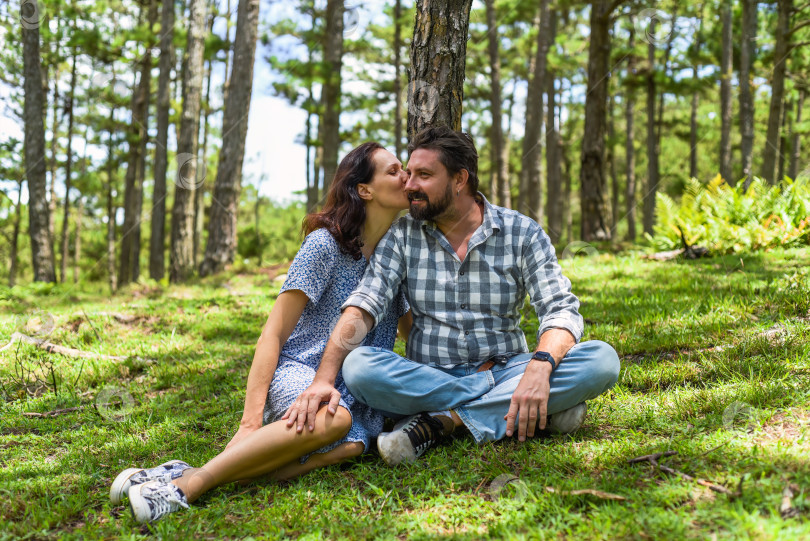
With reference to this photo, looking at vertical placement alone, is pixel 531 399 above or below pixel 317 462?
above

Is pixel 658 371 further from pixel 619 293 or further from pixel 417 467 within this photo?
pixel 619 293

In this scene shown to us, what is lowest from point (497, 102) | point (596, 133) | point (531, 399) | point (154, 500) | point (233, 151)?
point (154, 500)

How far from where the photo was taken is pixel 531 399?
2543 millimetres

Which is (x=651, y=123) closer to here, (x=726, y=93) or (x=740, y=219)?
(x=726, y=93)

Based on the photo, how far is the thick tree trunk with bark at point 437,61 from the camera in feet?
12.0

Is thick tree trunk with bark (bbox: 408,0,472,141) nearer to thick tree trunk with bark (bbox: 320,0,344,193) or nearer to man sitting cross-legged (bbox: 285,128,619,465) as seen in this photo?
man sitting cross-legged (bbox: 285,128,619,465)

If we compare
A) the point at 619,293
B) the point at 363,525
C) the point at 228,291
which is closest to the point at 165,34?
the point at 228,291

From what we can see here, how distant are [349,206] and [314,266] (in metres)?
0.38

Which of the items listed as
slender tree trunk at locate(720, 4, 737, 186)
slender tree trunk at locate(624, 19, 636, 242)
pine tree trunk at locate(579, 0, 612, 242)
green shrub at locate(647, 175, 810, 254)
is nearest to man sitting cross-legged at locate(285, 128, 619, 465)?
green shrub at locate(647, 175, 810, 254)

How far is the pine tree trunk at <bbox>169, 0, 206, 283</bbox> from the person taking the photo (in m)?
9.79

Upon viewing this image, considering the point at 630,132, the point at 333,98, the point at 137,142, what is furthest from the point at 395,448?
the point at 630,132

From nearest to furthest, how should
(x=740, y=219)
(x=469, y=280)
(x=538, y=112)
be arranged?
(x=469, y=280), (x=740, y=219), (x=538, y=112)

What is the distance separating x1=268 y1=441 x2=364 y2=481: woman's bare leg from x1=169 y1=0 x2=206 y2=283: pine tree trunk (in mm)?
7670

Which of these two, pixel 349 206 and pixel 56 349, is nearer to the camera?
pixel 349 206
